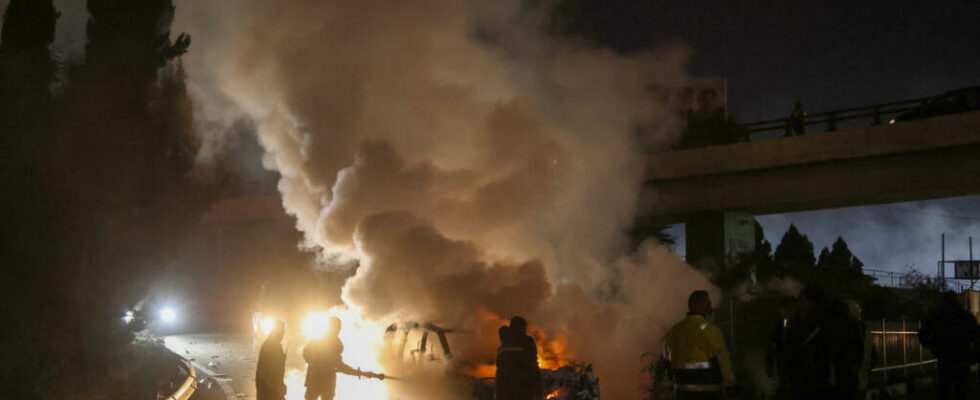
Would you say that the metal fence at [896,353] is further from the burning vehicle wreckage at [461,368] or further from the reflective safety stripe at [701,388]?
the reflective safety stripe at [701,388]

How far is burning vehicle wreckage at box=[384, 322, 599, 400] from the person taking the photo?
35.6 feet

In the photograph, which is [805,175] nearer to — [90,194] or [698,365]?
[90,194]

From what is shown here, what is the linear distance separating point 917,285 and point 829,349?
3181cm

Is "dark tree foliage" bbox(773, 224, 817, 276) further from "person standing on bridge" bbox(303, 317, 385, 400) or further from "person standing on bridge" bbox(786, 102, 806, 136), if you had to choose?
"person standing on bridge" bbox(303, 317, 385, 400)

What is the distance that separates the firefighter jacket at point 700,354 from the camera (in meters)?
6.96

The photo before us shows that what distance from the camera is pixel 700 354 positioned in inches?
277

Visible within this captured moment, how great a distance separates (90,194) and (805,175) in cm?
1841

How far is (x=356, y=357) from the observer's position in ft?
46.6

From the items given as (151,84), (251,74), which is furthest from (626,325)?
(151,84)

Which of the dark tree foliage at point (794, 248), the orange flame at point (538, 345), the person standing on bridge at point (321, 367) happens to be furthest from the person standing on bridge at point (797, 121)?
the dark tree foliage at point (794, 248)

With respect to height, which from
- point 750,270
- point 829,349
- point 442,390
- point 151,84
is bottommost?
point 442,390

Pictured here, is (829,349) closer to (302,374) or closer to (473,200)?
(302,374)

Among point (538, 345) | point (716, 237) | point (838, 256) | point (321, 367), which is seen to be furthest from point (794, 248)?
point (321, 367)

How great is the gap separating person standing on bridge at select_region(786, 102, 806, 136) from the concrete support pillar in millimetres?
3535
